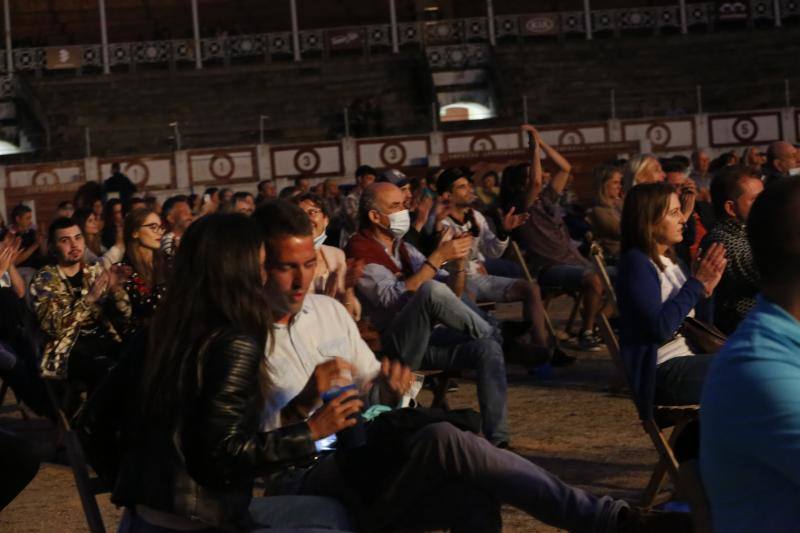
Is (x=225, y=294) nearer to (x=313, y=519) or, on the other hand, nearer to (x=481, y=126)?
(x=313, y=519)

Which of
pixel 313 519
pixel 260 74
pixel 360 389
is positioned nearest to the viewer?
pixel 313 519

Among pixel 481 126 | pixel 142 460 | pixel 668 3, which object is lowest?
pixel 142 460

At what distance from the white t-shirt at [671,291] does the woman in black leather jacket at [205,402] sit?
8.93 ft

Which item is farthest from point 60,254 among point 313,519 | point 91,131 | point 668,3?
point 668,3

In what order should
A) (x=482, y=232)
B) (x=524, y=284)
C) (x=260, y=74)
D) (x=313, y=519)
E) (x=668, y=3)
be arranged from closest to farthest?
(x=313, y=519), (x=524, y=284), (x=482, y=232), (x=260, y=74), (x=668, y=3)

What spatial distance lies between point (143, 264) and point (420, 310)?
5.60ft

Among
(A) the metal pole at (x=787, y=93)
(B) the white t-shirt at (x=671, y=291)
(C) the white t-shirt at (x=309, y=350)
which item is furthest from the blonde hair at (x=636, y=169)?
(A) the metal pole at (x=787, y=93)

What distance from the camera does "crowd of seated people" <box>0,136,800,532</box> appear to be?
137 inches

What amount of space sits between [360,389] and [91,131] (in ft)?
86.8

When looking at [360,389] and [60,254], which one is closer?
[360,389]

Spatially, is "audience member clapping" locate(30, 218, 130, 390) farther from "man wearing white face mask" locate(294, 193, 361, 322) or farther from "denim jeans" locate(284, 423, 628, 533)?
"denim jeans" locate(284, 423, 628, 533)

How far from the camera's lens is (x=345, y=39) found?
1314 inches

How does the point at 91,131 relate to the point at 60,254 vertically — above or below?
above

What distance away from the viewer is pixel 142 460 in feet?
11.6
